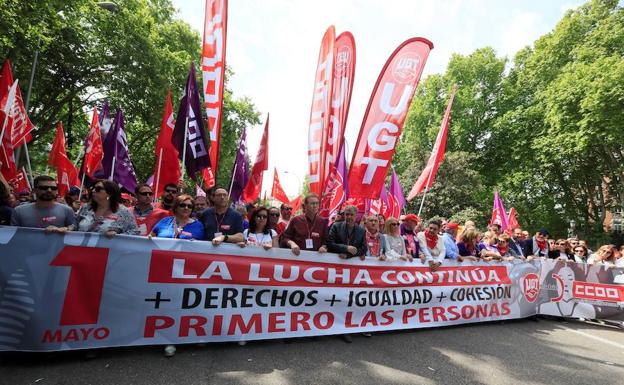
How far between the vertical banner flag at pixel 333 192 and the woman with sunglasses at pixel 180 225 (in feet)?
9.94

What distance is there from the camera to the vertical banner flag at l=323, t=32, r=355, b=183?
7.06m

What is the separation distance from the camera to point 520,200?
2656 cm


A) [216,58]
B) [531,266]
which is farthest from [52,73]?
[531,266]

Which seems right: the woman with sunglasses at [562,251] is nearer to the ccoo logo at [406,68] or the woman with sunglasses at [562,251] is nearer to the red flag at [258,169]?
the ccoo logo at [406,68]

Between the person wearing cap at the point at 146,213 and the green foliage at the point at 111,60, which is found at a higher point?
the green foliage at the point at 111,60

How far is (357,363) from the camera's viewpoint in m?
3.76

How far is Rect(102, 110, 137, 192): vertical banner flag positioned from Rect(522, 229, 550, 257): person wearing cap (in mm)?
9293

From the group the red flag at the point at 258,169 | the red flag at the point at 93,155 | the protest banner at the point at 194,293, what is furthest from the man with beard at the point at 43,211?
the red flag at the point at 258,169

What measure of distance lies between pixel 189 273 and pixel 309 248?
1.56 metres

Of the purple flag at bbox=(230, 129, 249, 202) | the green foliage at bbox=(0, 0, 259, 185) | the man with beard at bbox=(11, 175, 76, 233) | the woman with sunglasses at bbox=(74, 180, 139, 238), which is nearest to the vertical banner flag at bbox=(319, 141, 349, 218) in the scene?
the purple flag at bbox=(230, 129, 249, 202)

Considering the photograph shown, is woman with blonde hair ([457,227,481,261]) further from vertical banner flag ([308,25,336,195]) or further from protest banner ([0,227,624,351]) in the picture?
vertical banner flag ([308,25,336,195])

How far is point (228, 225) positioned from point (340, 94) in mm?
4164

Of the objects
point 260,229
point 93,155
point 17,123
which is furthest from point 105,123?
point 260,229

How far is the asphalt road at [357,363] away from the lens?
122 inches
